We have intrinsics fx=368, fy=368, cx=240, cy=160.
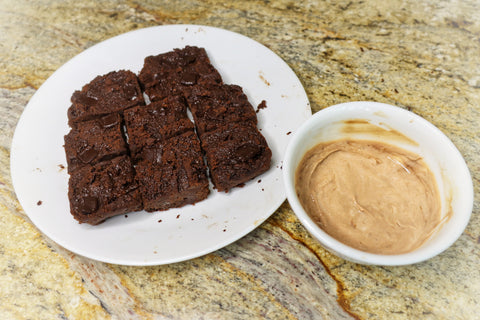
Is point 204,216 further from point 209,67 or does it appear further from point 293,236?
point 209,67

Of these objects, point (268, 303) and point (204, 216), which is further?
point (204, 216)

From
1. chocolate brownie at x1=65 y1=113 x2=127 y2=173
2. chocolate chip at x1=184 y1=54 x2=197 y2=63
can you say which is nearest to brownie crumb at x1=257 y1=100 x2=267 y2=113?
chocolate chip at x1=184 y1=54 x2=197 y2=63

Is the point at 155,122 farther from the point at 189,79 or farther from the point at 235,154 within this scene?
the point at 235,154

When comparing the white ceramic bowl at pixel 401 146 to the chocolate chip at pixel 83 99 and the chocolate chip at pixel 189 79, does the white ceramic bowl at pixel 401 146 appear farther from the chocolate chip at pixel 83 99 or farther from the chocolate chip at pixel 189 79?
the chocolate chip at pixel 83 99

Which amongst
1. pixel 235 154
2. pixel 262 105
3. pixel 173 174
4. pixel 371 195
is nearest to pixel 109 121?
pixel 173 174

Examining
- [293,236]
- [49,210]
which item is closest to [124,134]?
[49,210]

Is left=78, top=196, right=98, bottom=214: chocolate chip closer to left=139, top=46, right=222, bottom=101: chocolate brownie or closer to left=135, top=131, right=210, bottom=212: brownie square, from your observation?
left=135, top=131, right=210, bottom=212: brownie square
